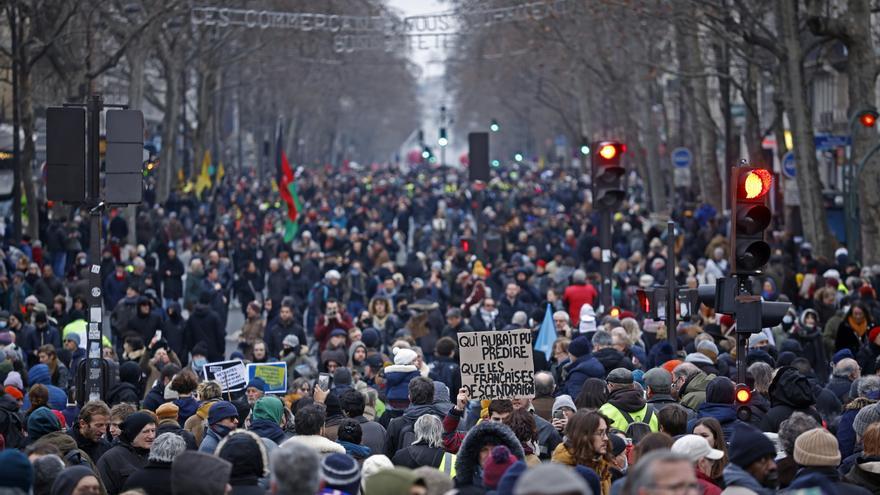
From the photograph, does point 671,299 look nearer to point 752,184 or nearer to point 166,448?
point 752,184

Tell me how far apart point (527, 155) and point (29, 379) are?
116m

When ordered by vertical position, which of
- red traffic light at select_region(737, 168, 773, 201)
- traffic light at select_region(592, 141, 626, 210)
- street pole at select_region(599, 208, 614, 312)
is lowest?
street pole at select_region(599, 208, 614, 312)

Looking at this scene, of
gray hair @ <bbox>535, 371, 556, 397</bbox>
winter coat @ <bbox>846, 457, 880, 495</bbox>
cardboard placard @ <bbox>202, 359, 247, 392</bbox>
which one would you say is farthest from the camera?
cardboard placard @ <bbox>202, 359, 247, 392</bbox>

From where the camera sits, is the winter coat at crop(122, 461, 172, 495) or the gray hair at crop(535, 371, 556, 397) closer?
the winter coat at crop(122, 461, 172, 495)

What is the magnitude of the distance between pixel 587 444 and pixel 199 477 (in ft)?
8.24

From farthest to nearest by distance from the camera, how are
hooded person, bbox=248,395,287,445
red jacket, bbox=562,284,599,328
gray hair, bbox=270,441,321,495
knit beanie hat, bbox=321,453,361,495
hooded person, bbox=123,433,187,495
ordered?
1. red jacket, bbox=562,284,599,328
2. hooded person, bbox=248,395,287,445
3. hooded person, bbox=123,433,187,495
4. knit beanie hat, bbox=321,453,361,495
5. gray hair, bbox=270,441,321,495

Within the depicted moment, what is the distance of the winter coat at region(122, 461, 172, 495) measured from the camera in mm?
9117

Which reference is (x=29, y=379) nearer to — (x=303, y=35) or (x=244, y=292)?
(x=244, y=292)

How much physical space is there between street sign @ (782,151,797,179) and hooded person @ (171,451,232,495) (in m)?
26.2

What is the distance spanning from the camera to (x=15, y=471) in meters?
7.78

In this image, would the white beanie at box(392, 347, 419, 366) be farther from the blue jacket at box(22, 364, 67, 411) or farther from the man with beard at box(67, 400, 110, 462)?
the man with beard at box(67, 400, 110, 462)

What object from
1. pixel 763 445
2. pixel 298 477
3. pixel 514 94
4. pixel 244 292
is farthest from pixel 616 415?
pixel 514 94

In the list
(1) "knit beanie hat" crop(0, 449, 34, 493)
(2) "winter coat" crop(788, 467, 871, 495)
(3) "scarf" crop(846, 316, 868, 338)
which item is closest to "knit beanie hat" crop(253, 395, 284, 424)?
(1) "knit beanie hat" crop(0, 449, 34, 493)

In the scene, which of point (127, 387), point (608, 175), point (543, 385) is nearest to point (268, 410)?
point (543, 385)
